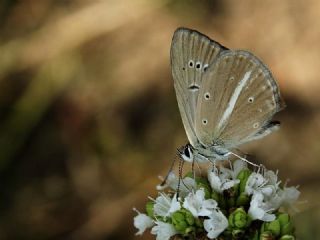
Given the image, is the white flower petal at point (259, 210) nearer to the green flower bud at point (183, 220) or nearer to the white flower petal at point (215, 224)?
the white flower petal at point (215, 224)

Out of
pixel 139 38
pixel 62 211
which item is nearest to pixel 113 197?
pixel 62 211

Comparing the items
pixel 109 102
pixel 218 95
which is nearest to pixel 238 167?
pixel 218 95

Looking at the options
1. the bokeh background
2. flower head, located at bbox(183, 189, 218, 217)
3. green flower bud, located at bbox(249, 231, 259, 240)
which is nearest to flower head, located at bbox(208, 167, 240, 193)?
flower head, located at bbox(183, 189, 218, 217)

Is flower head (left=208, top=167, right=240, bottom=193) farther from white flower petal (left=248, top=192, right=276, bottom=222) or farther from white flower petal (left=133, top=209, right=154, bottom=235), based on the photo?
white flower petal (left=133, top=209, right=154, bottom=235)

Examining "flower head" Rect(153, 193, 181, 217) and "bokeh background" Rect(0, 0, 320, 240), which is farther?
"bokeh background" Rect(0, 0, 320, 240)

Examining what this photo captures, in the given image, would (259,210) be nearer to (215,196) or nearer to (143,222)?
(215,196)

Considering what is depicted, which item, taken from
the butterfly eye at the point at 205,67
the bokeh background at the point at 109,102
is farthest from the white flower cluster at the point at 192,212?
the bokeh background at the point at 109,102
